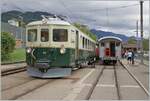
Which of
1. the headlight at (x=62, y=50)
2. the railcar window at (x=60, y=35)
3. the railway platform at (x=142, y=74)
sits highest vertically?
the railcar window at (x=60, y=35)

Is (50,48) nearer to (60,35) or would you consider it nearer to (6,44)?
(60,35)

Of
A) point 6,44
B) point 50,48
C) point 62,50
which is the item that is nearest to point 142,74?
point 62,50

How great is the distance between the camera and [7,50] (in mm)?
45875

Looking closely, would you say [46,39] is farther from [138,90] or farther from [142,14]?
[142,14]

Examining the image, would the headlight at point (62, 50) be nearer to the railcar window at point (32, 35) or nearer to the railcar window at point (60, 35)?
the railcar window at point (60, 35)

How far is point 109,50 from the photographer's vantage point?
4259 centimetres

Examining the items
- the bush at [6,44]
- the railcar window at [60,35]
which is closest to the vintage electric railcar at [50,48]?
the railcar window at [60,35]

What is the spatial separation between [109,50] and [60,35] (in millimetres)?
21531

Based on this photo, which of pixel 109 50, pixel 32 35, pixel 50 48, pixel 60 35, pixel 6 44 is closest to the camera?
pixel 50 48

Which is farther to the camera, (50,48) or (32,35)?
(32,35)

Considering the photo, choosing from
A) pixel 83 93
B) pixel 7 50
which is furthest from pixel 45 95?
pixel 7 50

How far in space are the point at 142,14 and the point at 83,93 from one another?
28798mm

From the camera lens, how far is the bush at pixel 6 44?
44.7 meters

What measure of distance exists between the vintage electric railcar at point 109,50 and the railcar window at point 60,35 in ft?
68.2
